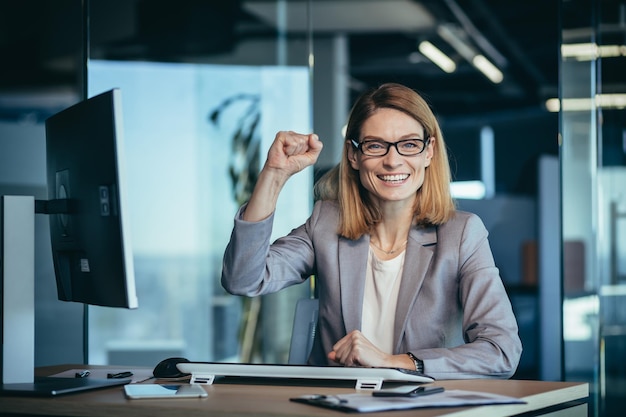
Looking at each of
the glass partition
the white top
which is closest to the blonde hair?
the white top

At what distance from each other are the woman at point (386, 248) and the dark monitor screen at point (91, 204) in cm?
43

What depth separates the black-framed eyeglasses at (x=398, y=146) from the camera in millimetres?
2371

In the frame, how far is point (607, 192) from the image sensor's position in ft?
13.6

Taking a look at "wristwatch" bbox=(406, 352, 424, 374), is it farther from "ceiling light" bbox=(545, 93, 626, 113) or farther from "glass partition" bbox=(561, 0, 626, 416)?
"glass partition" bbox=(561, 0, 626, 416)

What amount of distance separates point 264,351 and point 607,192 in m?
2.33

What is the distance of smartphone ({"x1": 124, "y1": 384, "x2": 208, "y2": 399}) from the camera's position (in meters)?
1.67

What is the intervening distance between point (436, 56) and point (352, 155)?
16.4ft

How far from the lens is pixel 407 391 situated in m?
1.65

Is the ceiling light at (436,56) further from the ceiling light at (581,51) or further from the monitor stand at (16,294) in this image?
the monitor stand at (16,294)

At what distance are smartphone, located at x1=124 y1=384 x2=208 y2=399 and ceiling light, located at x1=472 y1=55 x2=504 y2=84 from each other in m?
5.28

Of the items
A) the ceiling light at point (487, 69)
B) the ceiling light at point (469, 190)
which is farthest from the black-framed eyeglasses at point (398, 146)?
the ceiling light at point (487, 69)

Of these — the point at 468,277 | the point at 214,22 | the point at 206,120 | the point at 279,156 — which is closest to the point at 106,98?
the point at 279,156

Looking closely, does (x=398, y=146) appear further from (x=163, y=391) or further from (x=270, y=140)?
(x=270, y=140)

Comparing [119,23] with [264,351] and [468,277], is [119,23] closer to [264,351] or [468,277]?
[264,351]
